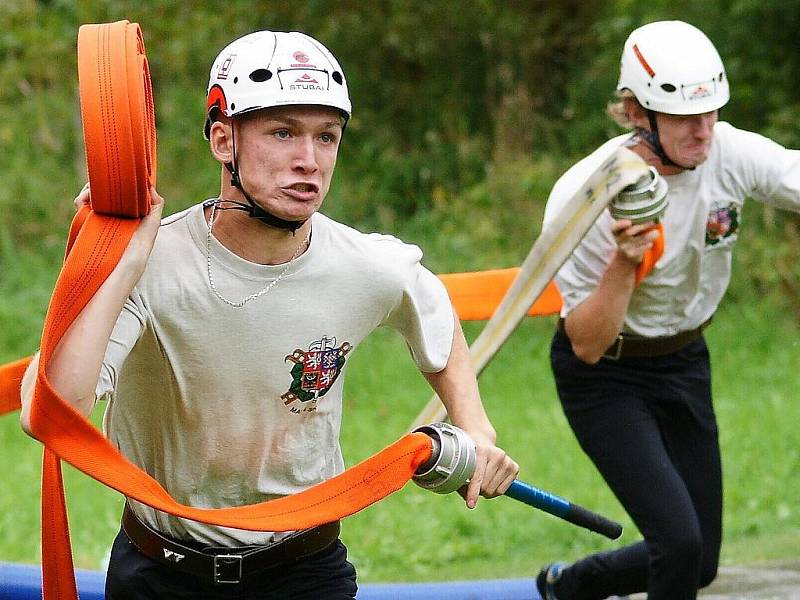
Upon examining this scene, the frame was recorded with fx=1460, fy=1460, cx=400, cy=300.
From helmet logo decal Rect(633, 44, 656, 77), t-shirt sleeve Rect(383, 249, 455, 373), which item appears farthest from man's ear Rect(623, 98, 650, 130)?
t-shirt sleeve Rect(383, 249, 455, 373)

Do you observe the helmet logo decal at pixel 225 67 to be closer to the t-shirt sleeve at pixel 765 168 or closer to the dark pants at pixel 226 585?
the dark pants at pixel 226 585

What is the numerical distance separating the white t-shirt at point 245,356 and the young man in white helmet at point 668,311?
4.81 feet

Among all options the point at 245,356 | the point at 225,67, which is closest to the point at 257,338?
the point at 245,356

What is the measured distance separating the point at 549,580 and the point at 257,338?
118 inches

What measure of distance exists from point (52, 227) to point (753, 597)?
10781 mm

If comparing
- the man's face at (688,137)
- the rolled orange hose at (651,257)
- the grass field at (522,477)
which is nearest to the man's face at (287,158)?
the rolled orange hose at (651,257)

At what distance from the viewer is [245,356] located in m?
3.80

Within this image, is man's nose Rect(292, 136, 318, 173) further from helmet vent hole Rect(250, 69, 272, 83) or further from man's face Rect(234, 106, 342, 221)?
helmet vent hole Rect(250, 69, 272, 83)

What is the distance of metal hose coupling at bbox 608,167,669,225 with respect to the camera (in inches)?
193

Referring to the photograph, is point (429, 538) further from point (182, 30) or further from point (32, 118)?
point (32, 118)

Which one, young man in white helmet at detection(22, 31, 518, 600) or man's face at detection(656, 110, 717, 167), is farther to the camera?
man's face at detection(656, 110, 717, 167)

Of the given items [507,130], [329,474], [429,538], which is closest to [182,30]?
[507,130]

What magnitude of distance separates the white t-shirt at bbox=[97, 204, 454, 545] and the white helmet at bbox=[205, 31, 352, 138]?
1.08 ft

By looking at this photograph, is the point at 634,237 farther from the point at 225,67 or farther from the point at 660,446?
the point at 225,67
